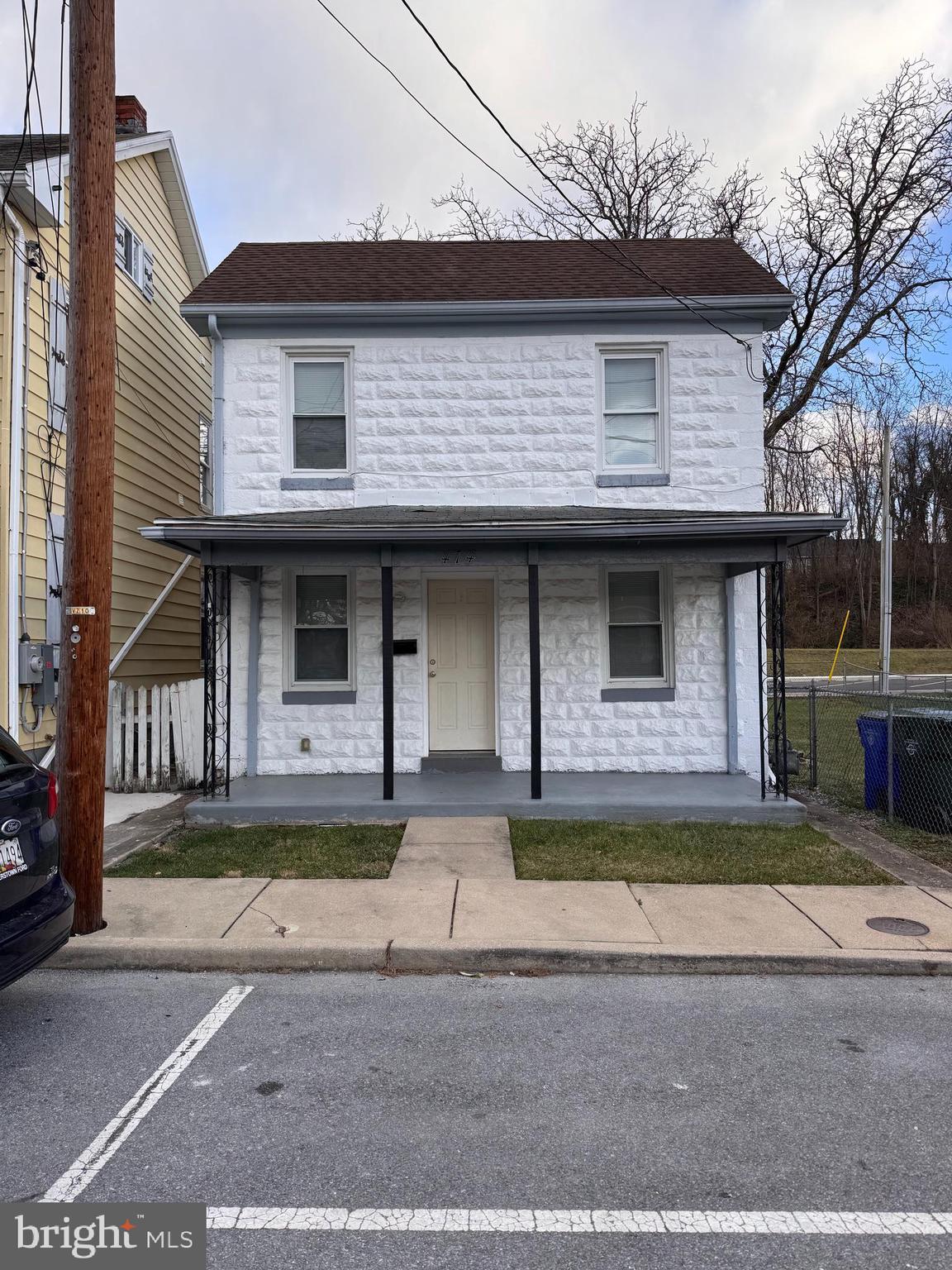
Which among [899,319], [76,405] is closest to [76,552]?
Answer: [76,405]

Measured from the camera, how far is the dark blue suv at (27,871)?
12.8ft

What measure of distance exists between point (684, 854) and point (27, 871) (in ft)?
17.1

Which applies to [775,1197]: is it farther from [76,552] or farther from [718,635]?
[718,635]

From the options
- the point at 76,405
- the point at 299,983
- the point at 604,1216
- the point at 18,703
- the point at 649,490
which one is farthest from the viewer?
the point at 649,490

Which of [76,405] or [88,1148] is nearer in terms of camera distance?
[88,1148]

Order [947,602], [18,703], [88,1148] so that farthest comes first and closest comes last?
1. [947,602]
2. [18,703]
3. [88,1148]

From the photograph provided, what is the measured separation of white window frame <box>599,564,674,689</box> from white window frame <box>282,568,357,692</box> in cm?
301

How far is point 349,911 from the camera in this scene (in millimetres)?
5918

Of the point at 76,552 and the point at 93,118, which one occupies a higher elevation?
the point at 93,118

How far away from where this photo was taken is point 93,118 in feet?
18.2

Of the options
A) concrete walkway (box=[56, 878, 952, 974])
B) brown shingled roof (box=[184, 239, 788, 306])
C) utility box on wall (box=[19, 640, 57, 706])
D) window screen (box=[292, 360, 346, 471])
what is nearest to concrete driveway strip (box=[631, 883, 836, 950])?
concrete walkway (box=[56, 878, 952, 974])

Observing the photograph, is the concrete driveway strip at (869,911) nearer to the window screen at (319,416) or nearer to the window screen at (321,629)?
the window screen at (321,629)

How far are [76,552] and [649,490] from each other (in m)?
6.79

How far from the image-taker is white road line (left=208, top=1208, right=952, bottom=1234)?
9.23 ft
